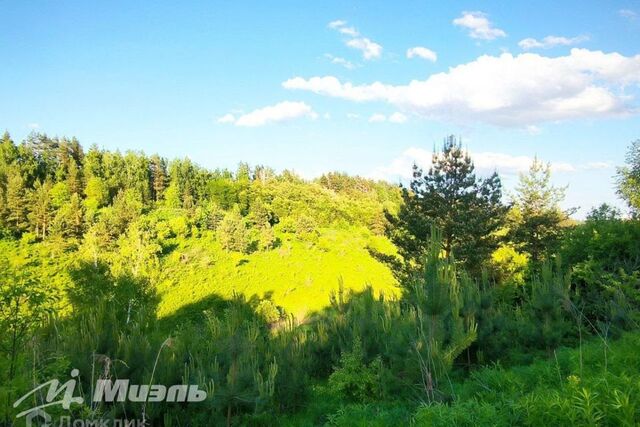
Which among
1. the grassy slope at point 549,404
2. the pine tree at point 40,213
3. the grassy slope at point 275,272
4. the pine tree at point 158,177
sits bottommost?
the grassy slope at point 275,272

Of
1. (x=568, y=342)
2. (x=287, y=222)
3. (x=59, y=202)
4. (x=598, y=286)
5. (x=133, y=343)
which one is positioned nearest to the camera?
(x=133, y=343)

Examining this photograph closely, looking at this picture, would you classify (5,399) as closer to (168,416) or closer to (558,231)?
(168,416)

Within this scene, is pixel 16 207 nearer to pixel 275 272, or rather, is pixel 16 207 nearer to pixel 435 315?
pixel 275 272

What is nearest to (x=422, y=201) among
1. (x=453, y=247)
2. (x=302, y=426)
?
(x=453, y=247)

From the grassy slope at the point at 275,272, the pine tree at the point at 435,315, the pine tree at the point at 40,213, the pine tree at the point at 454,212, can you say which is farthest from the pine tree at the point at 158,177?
the pine tree at the point at 435,315

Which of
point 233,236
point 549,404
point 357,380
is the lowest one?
point 357,380

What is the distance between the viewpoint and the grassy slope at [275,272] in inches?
1709

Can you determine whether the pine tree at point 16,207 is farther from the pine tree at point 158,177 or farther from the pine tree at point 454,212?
the pine tree at point 454,212

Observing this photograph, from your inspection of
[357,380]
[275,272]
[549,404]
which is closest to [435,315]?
[549,404]

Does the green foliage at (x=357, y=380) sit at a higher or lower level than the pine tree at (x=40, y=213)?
lower

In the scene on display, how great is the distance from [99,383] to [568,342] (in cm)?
1087

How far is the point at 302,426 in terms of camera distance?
22.9 ft

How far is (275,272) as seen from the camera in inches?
1941

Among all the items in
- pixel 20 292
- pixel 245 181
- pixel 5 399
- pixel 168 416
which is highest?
pixel 245 181
